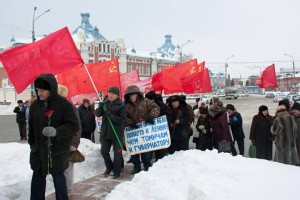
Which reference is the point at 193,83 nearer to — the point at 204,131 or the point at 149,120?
the point at 204,131

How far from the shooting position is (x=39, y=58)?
22.0 feet

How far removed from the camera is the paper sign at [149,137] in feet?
22.0


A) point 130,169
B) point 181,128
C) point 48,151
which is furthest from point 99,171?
point 48,151

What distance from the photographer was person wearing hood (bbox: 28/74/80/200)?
13.2 ft

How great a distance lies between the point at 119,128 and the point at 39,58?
2046 millimetres

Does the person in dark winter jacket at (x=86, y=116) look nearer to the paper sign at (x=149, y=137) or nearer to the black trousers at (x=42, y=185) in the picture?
the paper sign at (x=149, y=137)

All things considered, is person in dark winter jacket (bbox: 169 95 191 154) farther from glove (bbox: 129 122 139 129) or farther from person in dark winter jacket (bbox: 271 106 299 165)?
person in dark winter jacket (bbox: 271 106 299 165)

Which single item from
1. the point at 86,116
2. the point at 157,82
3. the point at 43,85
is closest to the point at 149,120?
the point at 43,85

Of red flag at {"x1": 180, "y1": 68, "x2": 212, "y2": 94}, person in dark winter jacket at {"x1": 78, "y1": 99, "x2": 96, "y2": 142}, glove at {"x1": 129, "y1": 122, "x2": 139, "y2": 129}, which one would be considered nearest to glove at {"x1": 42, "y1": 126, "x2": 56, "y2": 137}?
glove at {"x1": 129, "y1": 122, "x2": 139, "y2": 129}

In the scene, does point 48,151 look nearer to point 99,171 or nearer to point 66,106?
point 66,106

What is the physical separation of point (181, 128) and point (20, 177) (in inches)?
133

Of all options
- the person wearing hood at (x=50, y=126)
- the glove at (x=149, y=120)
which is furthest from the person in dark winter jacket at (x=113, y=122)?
the person wearing hood at (x=50, y=126)

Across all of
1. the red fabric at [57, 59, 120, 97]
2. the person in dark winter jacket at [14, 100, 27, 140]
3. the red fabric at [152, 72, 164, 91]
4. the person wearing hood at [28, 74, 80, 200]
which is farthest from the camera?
the red fabric at [152, 72, 164, 91]

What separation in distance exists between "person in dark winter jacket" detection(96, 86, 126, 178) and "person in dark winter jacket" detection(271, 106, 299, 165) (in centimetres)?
311
